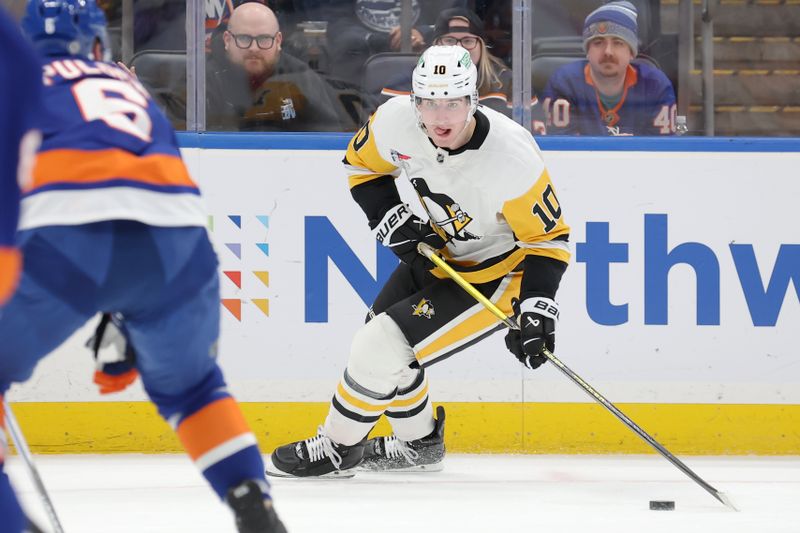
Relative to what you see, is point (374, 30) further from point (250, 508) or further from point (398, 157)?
point (250, 508)

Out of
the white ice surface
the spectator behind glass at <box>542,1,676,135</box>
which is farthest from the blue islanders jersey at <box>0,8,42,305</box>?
the spectator behind glass at <box>542,1,676,135</box>

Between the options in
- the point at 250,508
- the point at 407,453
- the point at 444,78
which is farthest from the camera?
the point at 407,453

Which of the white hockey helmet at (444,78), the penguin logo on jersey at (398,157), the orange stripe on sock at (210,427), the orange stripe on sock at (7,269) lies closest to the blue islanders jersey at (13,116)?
the orange stripe on sock at (7,269)

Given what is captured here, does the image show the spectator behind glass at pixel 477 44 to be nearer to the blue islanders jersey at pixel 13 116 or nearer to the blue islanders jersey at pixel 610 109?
the blue islanders jersey at pixel 610 109

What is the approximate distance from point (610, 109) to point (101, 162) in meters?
2.81

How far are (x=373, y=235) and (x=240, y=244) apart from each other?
43 centimetres

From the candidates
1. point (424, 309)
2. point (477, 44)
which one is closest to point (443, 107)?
point (424, 309)

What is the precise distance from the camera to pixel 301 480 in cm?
413

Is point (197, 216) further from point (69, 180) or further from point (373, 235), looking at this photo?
point (373, 235)

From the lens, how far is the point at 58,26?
2.37 metres

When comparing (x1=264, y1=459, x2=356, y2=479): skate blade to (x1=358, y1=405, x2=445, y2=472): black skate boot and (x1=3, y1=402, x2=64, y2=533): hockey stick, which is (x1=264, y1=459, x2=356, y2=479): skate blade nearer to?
(x1=358, y1=405, x2=445, y2=472): black skate boot

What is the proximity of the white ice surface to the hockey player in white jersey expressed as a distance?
8.3 inches

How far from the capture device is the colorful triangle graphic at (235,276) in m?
4.57

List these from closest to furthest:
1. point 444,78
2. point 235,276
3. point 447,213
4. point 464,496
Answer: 1. point 444,78
2. point 464,496
3. point 447,213
4. point 235,276
